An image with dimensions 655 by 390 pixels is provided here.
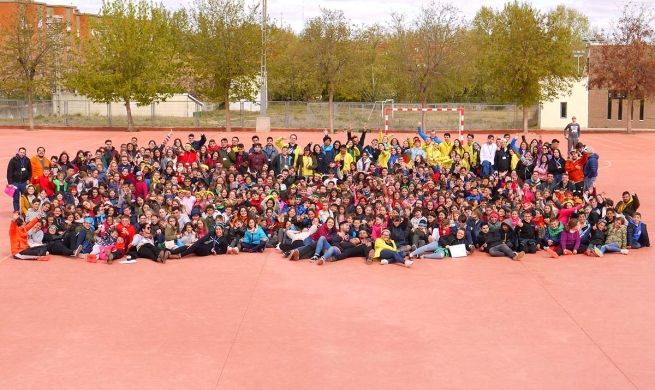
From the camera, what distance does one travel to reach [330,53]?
42.1m

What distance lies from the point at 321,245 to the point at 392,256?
1.32 metres

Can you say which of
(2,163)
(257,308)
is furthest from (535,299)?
(2,163)

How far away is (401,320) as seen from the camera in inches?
386

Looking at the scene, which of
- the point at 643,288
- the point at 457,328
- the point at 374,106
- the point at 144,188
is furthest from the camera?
the point at 374,106

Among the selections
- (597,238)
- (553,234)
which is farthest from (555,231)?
Answer: (597,238)

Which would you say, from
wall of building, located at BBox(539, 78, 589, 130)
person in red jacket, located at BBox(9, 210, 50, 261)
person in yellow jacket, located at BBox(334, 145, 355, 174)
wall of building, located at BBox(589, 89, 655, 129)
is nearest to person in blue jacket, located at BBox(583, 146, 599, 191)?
person in yellow jacket, located at BBox(334, 145, 355, 174)

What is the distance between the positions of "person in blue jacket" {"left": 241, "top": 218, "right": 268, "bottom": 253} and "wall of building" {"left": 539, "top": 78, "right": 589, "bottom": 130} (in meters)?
38.7

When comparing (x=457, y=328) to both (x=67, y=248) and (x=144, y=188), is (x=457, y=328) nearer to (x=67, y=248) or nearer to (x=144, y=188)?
(x=67, y=248)

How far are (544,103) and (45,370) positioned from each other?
46.0 metres

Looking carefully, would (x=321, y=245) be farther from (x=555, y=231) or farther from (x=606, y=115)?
(x=606, y=115)

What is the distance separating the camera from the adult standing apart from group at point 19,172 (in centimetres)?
1669

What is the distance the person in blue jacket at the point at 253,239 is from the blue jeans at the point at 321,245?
1.13m

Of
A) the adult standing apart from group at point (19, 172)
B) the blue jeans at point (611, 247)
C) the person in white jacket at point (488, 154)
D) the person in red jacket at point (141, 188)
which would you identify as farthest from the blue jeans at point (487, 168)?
the adult standing apart from group at point (19, 172)

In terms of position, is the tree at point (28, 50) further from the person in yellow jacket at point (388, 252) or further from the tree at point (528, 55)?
the person in yellow jacket at point (388, 252)
